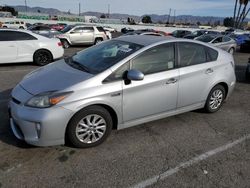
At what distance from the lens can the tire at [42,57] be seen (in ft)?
32.3

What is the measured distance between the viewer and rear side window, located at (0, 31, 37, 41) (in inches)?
364

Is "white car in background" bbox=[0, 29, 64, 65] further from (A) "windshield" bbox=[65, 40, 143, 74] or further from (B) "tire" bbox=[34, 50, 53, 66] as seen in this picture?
(A) "windshield" bbox=[65, 40, 143, 74]

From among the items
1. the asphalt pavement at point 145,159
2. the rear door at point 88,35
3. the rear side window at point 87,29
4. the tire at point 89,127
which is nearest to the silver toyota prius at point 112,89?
the tire at point 89,127

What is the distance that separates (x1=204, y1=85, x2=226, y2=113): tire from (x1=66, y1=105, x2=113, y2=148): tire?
2.20 metres

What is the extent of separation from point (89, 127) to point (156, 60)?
1502mm

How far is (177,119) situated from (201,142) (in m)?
0.89

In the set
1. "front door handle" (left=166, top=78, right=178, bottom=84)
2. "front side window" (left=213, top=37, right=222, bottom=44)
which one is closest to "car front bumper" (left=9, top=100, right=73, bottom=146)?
"front door handle" (left=166, top=78, right=178, bottom=84)

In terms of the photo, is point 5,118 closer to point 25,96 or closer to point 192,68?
point 25,96

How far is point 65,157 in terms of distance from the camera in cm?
353

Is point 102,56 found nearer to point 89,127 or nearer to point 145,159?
point 89,127

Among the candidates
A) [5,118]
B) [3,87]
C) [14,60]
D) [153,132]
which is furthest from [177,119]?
[14,60]

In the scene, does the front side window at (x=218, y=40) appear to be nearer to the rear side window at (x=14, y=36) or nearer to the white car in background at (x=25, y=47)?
the white car in background at (x=25, y=47)

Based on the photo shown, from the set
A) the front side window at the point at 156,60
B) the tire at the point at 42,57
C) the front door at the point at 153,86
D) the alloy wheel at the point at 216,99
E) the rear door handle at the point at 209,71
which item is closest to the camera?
the front door at the point at 153,86

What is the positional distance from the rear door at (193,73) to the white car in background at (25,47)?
6667mm
